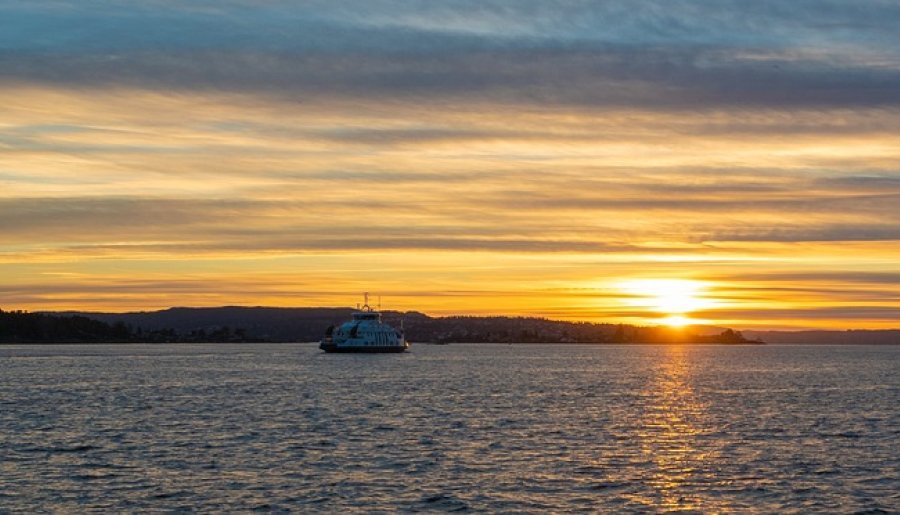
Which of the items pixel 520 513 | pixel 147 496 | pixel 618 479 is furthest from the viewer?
pixel 618 479

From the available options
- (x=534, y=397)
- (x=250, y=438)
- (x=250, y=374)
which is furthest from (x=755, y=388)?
(x=250, y=438)

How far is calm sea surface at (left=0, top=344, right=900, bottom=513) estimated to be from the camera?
46812mm

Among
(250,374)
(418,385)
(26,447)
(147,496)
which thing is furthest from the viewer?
(250,374)

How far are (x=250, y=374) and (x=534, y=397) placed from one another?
211 ft

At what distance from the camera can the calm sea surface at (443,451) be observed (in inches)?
1843

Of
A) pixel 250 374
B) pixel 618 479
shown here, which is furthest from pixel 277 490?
pixel 250 374

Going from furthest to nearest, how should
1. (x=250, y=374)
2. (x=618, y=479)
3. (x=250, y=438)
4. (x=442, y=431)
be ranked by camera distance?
(x=250, y=374) → (x=442, y=431) → (x=250, y=438) → (x=618, y=479)

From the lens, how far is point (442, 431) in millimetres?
72688

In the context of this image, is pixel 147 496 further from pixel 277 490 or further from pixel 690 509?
pixel 690 509

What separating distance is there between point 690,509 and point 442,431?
29478 millimetres

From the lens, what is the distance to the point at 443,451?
6197cm

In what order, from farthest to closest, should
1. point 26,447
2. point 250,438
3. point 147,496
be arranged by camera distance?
point 250,438, point 26,447, point 147,496

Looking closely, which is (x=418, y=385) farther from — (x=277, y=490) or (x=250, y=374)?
(x=277, y=490)

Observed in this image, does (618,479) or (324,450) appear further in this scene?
(324,450)
